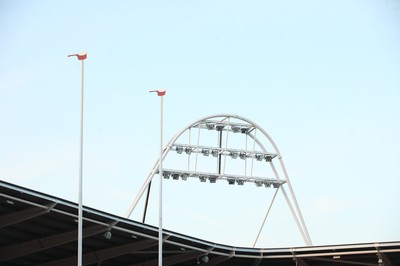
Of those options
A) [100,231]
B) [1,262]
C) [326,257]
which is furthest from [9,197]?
[326,257]

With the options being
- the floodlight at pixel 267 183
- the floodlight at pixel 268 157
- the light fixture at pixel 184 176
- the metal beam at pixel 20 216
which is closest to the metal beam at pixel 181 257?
the light fixture at pixel 184 176

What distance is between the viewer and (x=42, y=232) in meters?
40.7

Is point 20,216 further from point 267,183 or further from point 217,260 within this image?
point 267,183

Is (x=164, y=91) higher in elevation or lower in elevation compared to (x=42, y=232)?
higher

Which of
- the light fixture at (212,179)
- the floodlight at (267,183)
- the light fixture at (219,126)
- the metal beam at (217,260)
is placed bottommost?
the metal beam at (217,260)

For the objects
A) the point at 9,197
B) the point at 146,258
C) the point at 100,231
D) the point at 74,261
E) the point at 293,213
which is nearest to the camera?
the point at 9,197

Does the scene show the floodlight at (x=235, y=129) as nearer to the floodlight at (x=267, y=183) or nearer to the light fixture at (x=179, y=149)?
the light fixture at (x=179, y=149)

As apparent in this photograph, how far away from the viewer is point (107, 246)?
44.8 m

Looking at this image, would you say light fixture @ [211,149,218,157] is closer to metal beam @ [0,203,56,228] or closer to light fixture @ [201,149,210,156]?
light fixture @ [201,149,210,156]

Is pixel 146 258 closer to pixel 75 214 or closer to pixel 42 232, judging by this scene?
pixel 42 232

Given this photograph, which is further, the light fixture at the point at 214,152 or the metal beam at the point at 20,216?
the light fixture at the point at 214,152

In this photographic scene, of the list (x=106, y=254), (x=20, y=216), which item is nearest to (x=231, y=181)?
(x=106, y=254)

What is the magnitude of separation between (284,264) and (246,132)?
30.9 feet

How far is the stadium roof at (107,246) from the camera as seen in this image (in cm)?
3634
